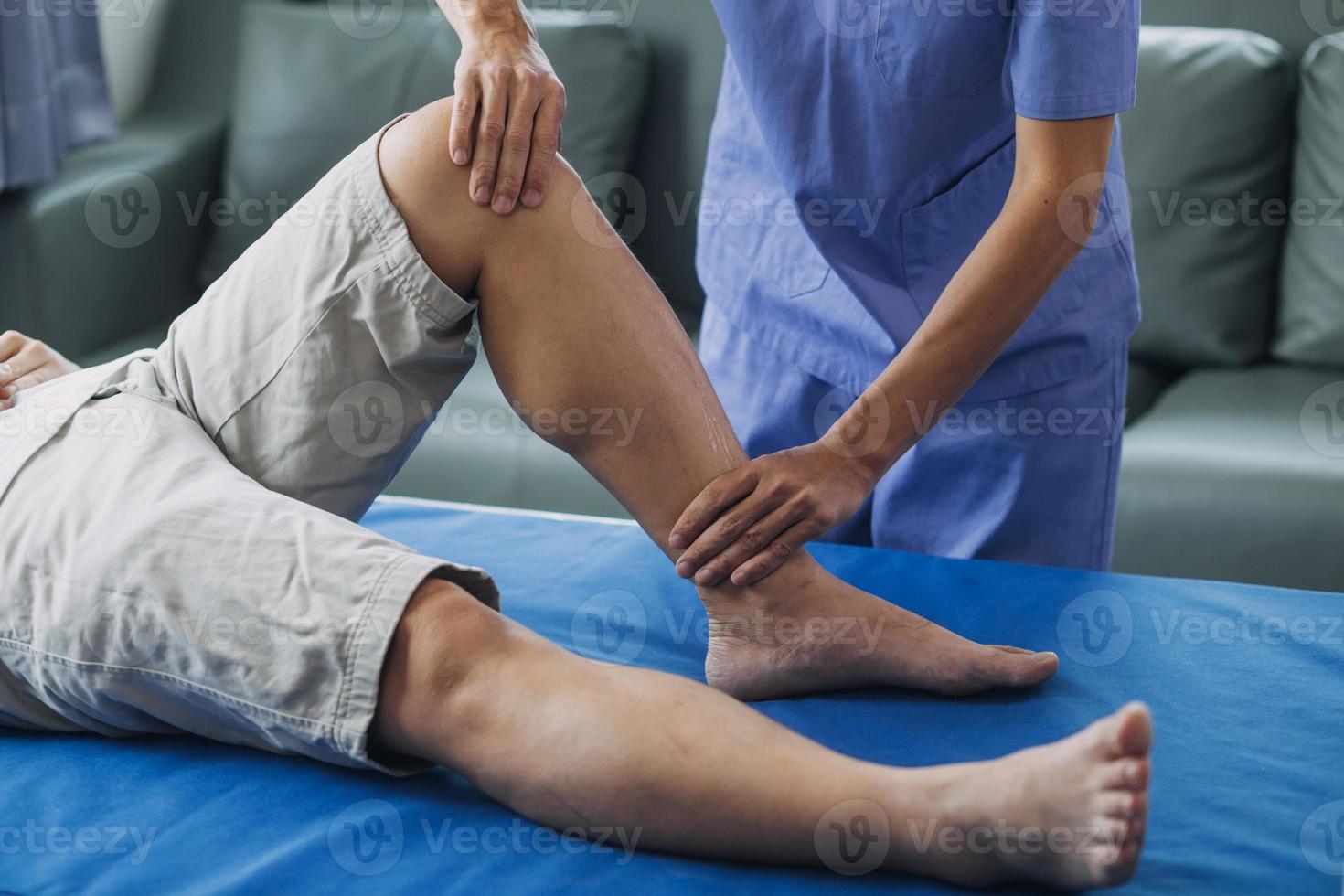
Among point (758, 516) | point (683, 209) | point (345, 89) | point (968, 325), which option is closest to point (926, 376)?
point (968, 325)

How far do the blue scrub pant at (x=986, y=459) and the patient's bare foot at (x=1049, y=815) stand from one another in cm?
57

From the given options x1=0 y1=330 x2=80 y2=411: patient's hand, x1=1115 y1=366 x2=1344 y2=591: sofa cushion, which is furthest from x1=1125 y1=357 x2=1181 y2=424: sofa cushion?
x1=0 y1=330 x2=80 y2=411: patient's hand

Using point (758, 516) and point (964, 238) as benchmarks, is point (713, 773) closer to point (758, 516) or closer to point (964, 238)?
point (758, 516)

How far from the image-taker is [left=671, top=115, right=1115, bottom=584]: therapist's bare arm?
1.11 meters

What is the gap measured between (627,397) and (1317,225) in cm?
165

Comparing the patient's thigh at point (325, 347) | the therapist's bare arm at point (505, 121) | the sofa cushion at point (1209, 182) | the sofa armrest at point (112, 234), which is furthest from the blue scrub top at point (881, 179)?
the sofa armrest at point (112, 234)

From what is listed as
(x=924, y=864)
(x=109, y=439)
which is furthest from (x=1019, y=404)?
(x=109, y=439)

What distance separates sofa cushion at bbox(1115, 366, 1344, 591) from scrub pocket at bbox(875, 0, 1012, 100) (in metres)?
1.00

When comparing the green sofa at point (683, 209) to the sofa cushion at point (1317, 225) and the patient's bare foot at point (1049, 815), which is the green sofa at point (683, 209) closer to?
the sofa cushion at point (1317, 225)

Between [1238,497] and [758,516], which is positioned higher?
[758,516]

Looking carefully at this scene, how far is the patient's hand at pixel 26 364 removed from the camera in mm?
1284

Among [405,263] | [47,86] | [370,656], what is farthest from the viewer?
[47,86]

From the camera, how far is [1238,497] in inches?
77.2

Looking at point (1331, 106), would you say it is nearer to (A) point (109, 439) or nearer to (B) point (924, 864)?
(B) point (924, 864)
